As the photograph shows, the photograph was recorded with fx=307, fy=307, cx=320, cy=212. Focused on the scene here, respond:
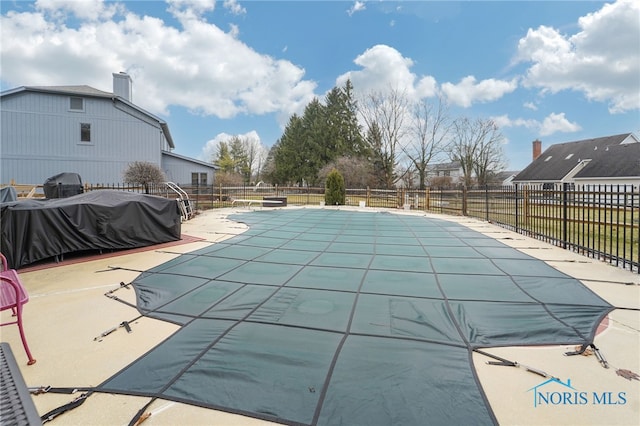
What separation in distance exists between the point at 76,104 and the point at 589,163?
34.4m

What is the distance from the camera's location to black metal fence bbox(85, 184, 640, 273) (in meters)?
4.74

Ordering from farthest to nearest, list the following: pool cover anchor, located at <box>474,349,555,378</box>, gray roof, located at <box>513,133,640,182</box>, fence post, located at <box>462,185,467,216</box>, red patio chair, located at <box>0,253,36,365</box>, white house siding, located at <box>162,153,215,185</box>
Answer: gray roof, located at <box>513,133,640,182</box> → white house siding, located at <box>162,153,215,185</box> → fence post, located at <box>462,185,467,216</box> → red patio chair, located at <box>0,253,36,365</box> → pool cover anchor, located at <box>474,349,555,378</box>

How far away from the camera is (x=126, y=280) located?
4137 millimetres

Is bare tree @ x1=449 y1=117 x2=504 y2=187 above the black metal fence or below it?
above

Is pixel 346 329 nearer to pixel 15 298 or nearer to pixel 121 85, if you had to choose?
pixel 15 298

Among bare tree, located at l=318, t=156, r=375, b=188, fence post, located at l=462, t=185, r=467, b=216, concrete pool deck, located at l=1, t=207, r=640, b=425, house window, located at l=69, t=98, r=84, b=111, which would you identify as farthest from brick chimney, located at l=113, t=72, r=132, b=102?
fence post, located at l=462, t=185, r=467, b=216

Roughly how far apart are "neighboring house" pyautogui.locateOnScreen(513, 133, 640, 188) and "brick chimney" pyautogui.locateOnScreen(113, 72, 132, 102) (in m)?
27.9

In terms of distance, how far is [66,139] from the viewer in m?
Result: 16.4

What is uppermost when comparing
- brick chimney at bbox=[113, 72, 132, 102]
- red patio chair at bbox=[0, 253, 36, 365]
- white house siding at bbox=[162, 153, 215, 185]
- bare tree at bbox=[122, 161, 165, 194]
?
brick chimney at bbox=[113, 72, 132, 102]

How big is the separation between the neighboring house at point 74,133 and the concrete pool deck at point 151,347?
51.4ft

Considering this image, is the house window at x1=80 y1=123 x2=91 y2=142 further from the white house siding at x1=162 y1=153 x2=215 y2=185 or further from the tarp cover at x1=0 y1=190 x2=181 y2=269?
the tarp cover at x1=0 y1=190 x2=181 y2=269

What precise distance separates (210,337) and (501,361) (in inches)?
84.9

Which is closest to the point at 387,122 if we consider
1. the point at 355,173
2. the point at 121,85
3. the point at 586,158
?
the point at 355,173

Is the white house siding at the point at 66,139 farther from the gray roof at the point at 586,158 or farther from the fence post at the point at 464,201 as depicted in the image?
the gray roof at the point at 586,158
